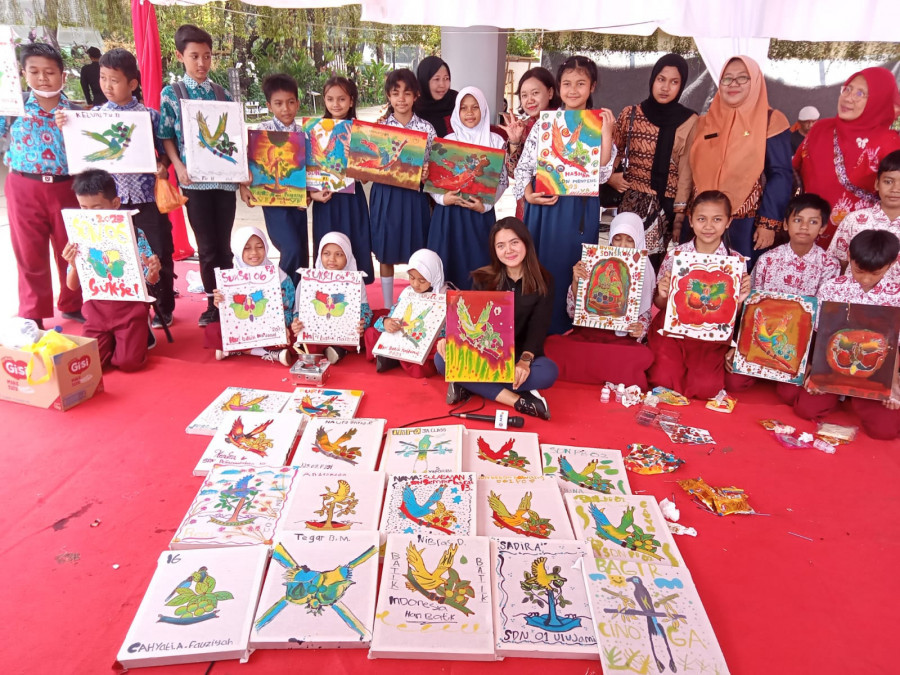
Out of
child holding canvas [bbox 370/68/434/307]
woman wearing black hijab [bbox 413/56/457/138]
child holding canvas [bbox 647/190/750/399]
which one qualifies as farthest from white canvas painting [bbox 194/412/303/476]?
woman wearing black hijab [bbox 413/56/457/138]

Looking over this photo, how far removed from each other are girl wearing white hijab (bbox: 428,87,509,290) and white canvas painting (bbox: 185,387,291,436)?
1.58 metres

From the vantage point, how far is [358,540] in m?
2.25

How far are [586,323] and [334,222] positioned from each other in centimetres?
196

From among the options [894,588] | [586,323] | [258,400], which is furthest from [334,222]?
[894,588]

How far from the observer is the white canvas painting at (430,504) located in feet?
7.70

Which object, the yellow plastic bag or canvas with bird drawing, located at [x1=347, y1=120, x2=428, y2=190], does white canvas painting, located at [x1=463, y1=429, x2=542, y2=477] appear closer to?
canvas with bird drawing, located at [x1=347, y1=120, x2=428, y2=190]

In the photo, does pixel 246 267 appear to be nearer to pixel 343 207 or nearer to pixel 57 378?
pixel 343 207

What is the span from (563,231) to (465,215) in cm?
72

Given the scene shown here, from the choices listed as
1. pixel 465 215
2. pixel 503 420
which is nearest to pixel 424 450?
pixel 503 420

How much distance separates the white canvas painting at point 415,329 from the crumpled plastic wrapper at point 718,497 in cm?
166

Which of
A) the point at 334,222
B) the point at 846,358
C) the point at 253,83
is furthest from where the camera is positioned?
the point at 253,83

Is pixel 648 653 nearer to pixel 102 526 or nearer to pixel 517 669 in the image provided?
pixel 517 669

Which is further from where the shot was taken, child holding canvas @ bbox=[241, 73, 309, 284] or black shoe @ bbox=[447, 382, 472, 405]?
child holding canvas @ bbox=[241, 73, 309, 284]

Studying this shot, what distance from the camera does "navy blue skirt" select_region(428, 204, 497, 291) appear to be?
4277mm
